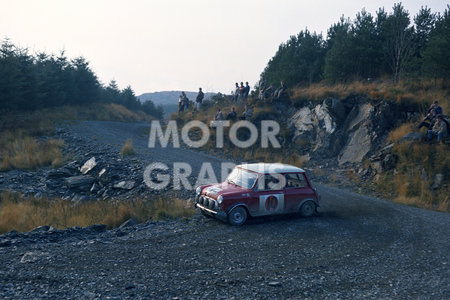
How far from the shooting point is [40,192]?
50.1 ft

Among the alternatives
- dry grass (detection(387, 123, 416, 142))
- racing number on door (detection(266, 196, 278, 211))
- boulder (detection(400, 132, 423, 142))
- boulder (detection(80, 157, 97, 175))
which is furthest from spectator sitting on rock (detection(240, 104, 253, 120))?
racing number on door (detection(266, 196, 278, 211))

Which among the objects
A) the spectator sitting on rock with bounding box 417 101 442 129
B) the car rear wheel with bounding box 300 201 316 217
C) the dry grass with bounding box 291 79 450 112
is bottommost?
the car rear wheel with bounding box 300 201 316 217

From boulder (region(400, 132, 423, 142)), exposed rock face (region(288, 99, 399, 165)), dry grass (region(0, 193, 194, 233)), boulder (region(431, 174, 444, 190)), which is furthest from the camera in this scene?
exposed rock face (region(288, 99, 399, 165))

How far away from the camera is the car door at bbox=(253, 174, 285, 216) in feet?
31.6

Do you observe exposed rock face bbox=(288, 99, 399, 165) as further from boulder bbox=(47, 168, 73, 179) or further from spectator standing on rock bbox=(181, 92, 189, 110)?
spectator standing on rock bbox=(181, 92, 189, 110)

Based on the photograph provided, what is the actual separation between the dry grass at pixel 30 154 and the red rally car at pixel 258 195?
1331 centimetres

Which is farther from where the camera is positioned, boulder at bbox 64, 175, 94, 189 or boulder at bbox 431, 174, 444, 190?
A: boulder at bbox 64, 175, 94, 189

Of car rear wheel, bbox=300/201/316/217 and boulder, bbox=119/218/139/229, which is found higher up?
car rear wheel, bbox=300/201/316/217

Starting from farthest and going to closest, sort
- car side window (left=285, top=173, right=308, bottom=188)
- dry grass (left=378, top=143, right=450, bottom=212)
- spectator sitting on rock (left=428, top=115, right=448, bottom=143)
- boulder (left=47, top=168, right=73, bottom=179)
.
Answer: boulder (left=47, top=168, right=73, bottom=179) → spectator sitting on rock (left=428, top=115, right=448, bottom=143) → dry grass (left=378, top=143, right=450, bottom=212) → car side window (left=285, top=173, right=308, bottom=188)

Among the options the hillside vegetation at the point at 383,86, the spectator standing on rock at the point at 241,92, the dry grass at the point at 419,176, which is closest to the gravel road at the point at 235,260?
the dry grass at the point at 419,176

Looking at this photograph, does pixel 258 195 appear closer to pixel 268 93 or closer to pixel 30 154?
pixel 30 154

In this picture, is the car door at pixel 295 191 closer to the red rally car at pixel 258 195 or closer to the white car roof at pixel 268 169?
the red rally car at pixel 258 195

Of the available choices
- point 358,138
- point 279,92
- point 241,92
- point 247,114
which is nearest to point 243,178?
point 358,138

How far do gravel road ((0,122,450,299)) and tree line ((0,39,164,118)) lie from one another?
24.8m
